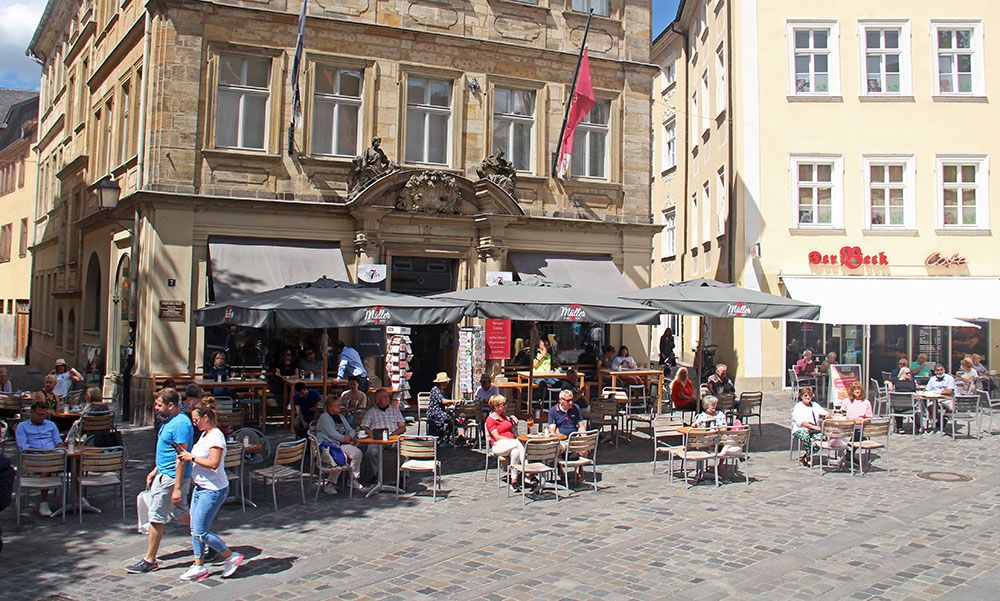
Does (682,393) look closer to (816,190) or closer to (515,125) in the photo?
(515,125)

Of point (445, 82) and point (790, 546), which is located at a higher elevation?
point (445, 82)

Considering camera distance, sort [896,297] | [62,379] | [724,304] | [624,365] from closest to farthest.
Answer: [724,304] < [62,379] < [624,365] < [896,297]

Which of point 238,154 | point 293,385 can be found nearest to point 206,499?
point 293,385

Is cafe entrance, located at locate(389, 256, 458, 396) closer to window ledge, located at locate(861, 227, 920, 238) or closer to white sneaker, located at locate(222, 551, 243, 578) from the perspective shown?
white sneaker, located at locate(222, 551, 243, 578)

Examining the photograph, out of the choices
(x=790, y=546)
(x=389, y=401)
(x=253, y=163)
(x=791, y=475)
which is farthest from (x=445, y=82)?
(x=790, y=546)

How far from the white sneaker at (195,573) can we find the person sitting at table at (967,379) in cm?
1525

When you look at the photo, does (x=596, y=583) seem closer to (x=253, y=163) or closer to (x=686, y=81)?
(x=253, y=163)

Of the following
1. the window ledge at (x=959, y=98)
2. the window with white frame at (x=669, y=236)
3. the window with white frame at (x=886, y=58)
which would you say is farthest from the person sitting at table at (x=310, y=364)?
the window with white frame at (x=669, y=236)

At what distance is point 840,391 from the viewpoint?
17.0m

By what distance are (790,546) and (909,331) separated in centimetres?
1710

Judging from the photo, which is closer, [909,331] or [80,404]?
[80,404]

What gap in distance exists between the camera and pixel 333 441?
33.6ft

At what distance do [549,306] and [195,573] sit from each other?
21.7 feet

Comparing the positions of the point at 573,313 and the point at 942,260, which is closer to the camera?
the point at 573,313
